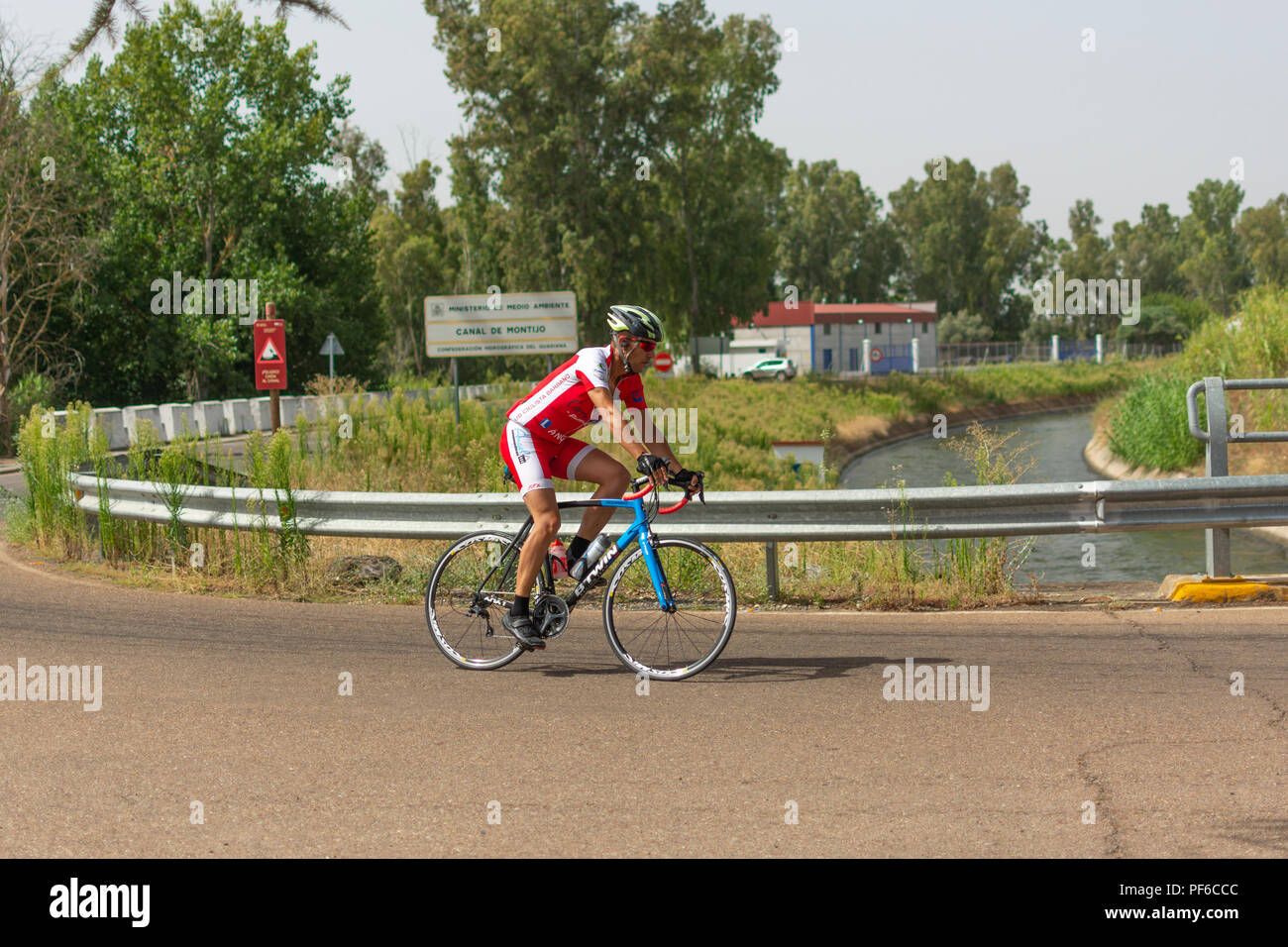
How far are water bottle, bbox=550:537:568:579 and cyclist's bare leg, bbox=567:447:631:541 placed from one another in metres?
0.14

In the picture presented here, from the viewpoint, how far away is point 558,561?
7012 mm

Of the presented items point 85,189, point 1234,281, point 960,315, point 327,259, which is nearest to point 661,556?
point 85,189

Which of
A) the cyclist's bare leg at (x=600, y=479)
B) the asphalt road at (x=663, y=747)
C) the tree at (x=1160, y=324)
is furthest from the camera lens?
the tree at (x=1160, y=324)

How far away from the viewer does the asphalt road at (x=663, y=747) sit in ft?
14.4

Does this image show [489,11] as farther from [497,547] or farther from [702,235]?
[497,547]

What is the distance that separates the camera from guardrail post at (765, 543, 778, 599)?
358 inches

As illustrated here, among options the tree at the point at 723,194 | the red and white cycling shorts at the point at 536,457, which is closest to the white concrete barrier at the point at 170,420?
the red and white cycling shorts at the point at 536,457

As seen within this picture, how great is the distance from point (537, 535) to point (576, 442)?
593 mm

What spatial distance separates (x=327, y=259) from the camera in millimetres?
46594

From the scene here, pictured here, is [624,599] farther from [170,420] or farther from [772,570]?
[170,420]

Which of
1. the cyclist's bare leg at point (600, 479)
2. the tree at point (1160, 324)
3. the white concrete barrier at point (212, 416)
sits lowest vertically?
the cyclist's bare leg at point (600, 479)
